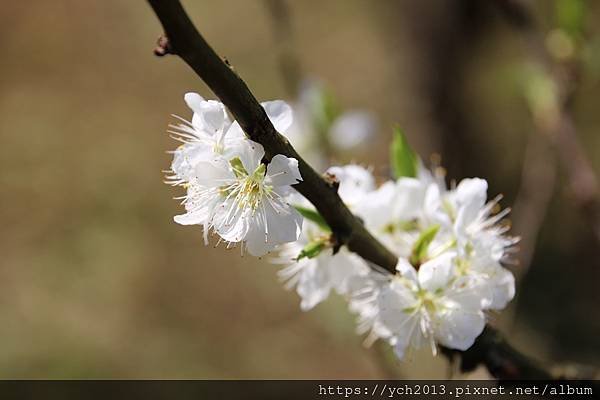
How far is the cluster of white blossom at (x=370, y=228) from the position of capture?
776mm

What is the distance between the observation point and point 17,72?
482 centimetres

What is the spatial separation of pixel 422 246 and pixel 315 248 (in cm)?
15

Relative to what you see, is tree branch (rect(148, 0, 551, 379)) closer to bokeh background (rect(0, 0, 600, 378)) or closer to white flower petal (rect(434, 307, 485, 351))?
white flower petal (rect(434, 307, 485, 351))

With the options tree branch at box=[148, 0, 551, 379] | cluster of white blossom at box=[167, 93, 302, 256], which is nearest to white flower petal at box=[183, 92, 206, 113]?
cluster of white blossom at box=[167, 93, 302, 256]

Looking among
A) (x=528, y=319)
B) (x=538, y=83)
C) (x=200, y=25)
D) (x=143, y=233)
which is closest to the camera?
(x=538, y=83)

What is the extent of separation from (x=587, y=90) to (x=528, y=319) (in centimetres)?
130

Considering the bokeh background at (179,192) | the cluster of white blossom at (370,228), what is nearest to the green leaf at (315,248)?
the cluster of white blossom at (370,228)

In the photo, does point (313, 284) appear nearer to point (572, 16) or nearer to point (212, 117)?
point (212, 117)

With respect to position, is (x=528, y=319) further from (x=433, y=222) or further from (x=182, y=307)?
(x=433, y=222)

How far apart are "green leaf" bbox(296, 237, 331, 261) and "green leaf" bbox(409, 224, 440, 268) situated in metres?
0.12

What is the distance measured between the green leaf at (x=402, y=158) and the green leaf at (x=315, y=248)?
0.17 meters

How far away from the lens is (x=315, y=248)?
86 centimetres

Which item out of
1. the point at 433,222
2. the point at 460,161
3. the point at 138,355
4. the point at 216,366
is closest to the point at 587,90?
the point at 460,161

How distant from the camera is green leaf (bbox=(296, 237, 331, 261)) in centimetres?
85
